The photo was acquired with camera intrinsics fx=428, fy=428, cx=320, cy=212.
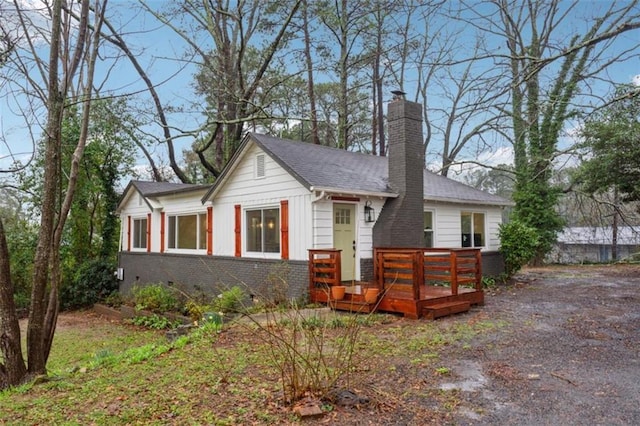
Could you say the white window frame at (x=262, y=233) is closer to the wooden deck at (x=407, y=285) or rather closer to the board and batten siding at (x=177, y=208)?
the wooden deck at (x=407, y=285)

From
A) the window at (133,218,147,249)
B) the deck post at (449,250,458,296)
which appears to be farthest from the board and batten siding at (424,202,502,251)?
the window at (133,218,147,249)

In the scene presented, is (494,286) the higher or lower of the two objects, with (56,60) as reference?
lower

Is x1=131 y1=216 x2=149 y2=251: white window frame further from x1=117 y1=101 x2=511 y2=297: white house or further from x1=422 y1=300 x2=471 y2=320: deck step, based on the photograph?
x1=422 y1=300 x2=471 y2=320: deck step

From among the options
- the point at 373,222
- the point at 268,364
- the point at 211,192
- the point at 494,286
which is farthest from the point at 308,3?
the point at 268,364

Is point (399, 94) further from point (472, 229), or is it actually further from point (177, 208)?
point (177, 208)

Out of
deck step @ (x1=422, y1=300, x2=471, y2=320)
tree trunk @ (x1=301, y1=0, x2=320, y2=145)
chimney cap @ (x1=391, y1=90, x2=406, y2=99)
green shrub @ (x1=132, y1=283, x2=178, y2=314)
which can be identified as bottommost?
green shrub @ (x1=132, y1=283, x2=178, y2=314)

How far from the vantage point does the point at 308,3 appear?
1848cm

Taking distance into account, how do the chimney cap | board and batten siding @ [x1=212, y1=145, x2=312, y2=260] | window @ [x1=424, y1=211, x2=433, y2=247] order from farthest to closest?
window @ [x1=424, y1=211, x2=433, y2=247], the chimney cap, board and batten siding @ [x1=212, y1=145, x2=312, y2=260]

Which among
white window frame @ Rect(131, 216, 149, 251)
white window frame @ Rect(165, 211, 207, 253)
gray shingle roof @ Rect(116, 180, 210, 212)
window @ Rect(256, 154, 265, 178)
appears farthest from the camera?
white window frame @ Rect(131, 216, 149, 251)

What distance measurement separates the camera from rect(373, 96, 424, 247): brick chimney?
9953mm

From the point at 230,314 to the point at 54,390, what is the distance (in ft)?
15.2

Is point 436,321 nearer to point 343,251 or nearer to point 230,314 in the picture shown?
point 343,251

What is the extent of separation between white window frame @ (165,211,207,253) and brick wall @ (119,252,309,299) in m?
0.29

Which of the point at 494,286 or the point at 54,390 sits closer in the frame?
the point at 54,390
